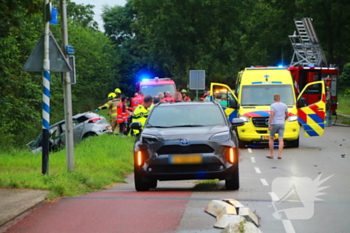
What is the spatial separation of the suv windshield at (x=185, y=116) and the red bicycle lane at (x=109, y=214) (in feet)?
5.30

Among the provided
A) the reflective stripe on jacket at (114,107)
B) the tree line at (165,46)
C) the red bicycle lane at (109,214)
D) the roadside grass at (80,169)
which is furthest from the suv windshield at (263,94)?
the red bicycle lane at (109,214)

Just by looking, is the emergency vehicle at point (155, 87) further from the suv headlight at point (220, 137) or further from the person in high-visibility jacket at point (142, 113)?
the suv headlight at point (220, 137)

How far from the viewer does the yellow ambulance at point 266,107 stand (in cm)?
2117

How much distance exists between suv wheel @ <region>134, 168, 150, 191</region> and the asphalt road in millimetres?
142

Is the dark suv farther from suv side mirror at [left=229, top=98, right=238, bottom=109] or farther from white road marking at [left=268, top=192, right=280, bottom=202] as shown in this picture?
suv side mirror at [left=229, top=98, right=238, bottom=109]

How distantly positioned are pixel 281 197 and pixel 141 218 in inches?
114

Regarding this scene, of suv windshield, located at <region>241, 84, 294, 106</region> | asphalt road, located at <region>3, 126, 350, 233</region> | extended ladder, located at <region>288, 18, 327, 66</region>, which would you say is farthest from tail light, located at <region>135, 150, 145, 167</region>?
extended ladder, located at <region>288, 18, 327, 66</region>

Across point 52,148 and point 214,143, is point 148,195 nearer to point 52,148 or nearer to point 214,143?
point 214,143

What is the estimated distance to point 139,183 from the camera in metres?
11.1

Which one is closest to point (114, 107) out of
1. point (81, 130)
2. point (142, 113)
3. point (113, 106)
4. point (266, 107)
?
point (113, 106)

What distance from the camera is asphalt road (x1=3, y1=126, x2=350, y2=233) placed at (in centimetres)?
763

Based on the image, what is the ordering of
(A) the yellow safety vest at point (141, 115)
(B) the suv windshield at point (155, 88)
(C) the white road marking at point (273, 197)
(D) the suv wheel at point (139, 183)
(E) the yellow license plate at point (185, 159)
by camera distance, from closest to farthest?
(C) the white road marking at point (273, 197)
(E) the yellow license plate at point (185, 159)
(D) the suv wheel at point (139, 183)
(A) the yellow safety vest at point (141, 115)
(B) the suv windshield at point (155, 88)

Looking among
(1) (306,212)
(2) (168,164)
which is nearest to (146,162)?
(2) (168,164)

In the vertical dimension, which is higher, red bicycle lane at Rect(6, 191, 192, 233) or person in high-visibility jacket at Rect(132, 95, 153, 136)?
person in high-visibility jacket at Rect(132, 95, 153, 136)
